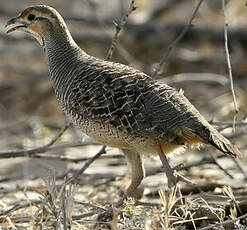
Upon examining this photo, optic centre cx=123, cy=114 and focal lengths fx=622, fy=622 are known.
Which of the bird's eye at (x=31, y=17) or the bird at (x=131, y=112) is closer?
the bird at (x=131, y=112)

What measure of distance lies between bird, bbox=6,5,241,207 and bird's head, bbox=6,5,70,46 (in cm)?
37

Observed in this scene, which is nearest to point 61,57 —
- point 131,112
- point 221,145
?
point 131,112

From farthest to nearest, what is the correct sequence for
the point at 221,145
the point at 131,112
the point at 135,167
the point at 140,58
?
the point at 140,58
the point at 135,167
the point at 131,112
the point at 221,145

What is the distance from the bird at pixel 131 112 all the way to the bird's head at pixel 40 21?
366mm

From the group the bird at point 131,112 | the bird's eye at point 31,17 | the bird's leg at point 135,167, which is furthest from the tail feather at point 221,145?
the bird's eye at point 31,17

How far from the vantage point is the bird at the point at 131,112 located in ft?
14.7

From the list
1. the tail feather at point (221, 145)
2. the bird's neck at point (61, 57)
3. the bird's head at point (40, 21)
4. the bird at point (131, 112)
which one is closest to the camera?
the tail feather at point (221, 145)

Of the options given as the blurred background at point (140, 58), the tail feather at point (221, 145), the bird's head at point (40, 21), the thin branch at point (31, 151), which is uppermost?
the blurred background at point (140, 58)

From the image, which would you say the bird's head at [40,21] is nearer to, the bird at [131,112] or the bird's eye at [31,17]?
the bird's eye at [31,17]

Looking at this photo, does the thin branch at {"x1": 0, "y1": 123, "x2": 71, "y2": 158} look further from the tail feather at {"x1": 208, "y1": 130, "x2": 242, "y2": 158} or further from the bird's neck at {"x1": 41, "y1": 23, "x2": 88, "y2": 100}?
the tail feather at {"x1": 208, "y1": 130, "x2": 242, "y2": 158}

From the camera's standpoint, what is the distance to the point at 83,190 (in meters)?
6.02

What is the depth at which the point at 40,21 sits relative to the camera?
5.31 m

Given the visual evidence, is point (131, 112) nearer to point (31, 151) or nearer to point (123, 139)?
point (123, 139)

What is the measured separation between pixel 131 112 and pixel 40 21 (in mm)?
1325
